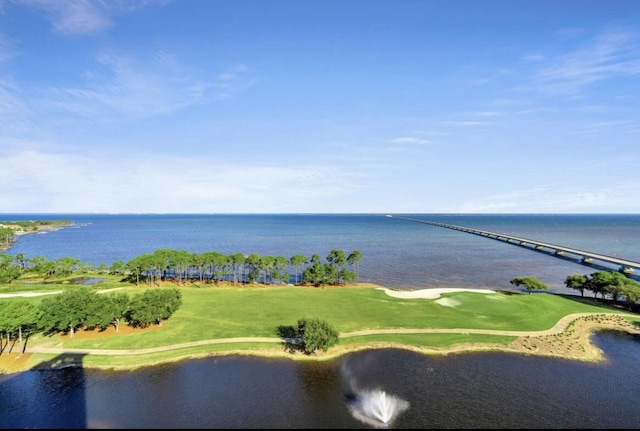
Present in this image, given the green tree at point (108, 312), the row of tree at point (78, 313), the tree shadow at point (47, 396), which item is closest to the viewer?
the tree shadow at point (47, 396)

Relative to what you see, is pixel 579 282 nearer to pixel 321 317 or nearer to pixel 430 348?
pixel 430 348

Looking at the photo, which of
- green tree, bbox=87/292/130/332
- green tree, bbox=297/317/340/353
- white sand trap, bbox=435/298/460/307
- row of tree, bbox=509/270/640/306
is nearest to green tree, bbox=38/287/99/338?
green tree, bbox=87/292/130/332

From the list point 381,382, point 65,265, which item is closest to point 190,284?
point 65,265

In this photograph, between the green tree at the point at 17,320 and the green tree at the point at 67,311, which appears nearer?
the green tree at the point at 17,320

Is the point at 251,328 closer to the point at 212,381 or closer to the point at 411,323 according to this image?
the point at 212,381

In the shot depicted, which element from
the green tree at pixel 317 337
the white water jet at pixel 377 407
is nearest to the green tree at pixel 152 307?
the green tree at pixel 317 337

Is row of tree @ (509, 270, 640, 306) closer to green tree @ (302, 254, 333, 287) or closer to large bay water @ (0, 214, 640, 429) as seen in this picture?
large bay water @ (0, 214, 640, 429)

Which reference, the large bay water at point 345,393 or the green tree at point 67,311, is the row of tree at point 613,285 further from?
the green tree at point 67,311
